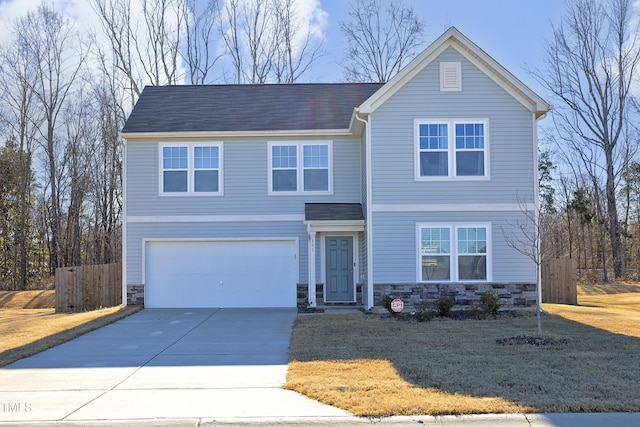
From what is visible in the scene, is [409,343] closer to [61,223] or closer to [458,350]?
[458,350]

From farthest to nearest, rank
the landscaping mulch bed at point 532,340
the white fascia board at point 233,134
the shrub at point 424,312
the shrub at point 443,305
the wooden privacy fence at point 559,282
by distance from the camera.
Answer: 1. the wooden privacy fence at point 559,282
2. the white fascia board at point 233,134
3. the shrub at point 443,305
4. the shrub at point 424,312
5. the landscaping mulch bed at point 532,340

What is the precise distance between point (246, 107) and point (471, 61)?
7.15 meters

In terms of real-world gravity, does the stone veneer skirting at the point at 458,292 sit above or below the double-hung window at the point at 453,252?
below

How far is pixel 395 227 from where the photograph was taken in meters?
17.2

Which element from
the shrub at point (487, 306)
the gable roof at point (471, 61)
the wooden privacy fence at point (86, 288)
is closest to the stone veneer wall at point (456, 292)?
the shrub at point (487, 306)

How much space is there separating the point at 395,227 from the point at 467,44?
521cm

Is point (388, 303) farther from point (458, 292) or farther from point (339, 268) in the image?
point (339, 268)

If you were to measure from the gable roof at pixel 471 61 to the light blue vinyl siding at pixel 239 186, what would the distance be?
8.16ft

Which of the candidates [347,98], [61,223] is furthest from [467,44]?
[61,223]

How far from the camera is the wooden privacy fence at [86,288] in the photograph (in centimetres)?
2008

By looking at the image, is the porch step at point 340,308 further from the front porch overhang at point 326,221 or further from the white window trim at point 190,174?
the white window trim at point 190,174

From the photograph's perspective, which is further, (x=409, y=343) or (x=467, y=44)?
(x=467, y=44)

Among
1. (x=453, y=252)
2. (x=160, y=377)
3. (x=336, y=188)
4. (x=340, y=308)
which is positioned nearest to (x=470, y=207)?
(x=453, y=252)

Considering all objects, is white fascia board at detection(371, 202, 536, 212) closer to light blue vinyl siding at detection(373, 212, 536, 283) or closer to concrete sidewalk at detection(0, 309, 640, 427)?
light blue vinyl siding at detection(373, 212, 536, 283)
